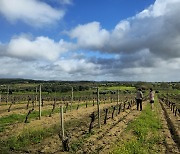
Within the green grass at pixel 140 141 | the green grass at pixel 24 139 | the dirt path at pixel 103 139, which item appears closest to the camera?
the green grass at pixel 140 141

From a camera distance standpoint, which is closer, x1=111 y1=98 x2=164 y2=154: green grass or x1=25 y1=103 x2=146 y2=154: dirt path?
x1=111 y1=98 x2=164 y2=154: green grass

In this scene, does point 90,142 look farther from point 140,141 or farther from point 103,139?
point 140,141

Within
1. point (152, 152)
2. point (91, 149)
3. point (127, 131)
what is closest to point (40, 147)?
point (91, 149)

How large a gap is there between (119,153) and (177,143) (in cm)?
552

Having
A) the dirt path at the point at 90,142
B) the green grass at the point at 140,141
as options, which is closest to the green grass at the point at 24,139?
the dirt path at the point at 90,142

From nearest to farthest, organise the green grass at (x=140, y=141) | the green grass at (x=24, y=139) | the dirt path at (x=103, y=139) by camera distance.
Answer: the green grass at (x=140, y=141)
the dirt path at (x=103, y=139)
the green grass at (x=24, y=139)

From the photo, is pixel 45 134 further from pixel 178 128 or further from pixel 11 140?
pixel 178 128

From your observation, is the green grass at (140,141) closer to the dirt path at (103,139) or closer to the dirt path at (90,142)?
the dirt path at (103,139)

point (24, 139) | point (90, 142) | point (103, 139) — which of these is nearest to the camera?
point (90, 142)

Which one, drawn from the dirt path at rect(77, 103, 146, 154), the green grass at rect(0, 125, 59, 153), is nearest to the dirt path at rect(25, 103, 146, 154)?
the dirt path at rect(77, 103, 146, 154)

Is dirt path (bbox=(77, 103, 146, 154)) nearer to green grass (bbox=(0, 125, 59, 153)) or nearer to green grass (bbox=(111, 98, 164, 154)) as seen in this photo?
green grass (bbox=(111, 98, 164, 154))

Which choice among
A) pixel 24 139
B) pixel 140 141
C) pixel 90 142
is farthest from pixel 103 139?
pixel 24 139

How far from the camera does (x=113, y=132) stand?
695 inches

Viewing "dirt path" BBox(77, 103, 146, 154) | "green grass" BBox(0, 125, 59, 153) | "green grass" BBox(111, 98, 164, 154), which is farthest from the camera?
"green grass" BBox(0, 125, 59, 153)
